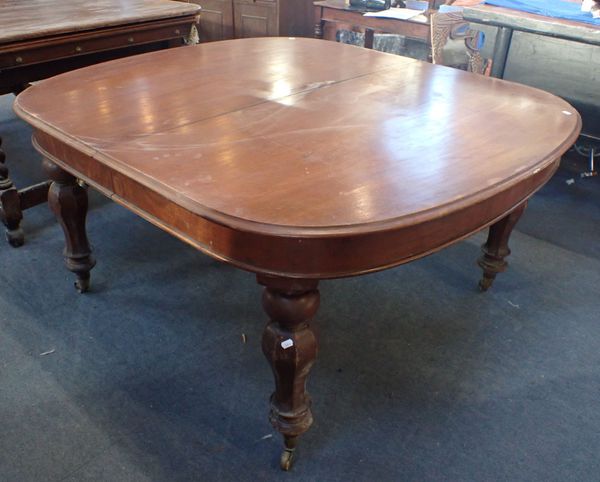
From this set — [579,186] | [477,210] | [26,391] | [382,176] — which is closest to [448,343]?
[477,210]

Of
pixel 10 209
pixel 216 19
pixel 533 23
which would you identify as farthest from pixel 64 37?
pixel 216 19

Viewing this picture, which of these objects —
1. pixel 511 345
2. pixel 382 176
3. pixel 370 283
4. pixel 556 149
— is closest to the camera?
pixel 382 176

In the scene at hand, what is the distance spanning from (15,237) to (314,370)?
1259 mm

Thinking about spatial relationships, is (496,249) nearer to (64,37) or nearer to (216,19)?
(64,37)

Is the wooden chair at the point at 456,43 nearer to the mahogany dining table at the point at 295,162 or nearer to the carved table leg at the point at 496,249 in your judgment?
the mahogany dining table at the point at 295,162

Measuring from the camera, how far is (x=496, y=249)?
1.76 metres

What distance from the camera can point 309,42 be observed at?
2070 mm

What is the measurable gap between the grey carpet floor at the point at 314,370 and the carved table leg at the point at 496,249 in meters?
0.11

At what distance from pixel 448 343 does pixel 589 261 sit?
2.59 ft

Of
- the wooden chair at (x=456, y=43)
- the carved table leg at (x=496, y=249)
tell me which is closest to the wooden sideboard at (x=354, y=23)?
the wooden chair at (x=456, y=43)

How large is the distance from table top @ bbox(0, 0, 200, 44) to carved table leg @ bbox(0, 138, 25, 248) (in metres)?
0.45

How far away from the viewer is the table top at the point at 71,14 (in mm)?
1966

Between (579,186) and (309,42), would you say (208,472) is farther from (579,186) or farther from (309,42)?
(579,186)

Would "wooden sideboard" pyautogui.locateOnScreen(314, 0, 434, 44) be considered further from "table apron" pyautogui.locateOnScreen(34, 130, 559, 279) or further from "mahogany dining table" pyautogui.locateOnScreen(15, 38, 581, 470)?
"table apron" pyautogui.locateOnScreen(34, 130, 559, 279)
